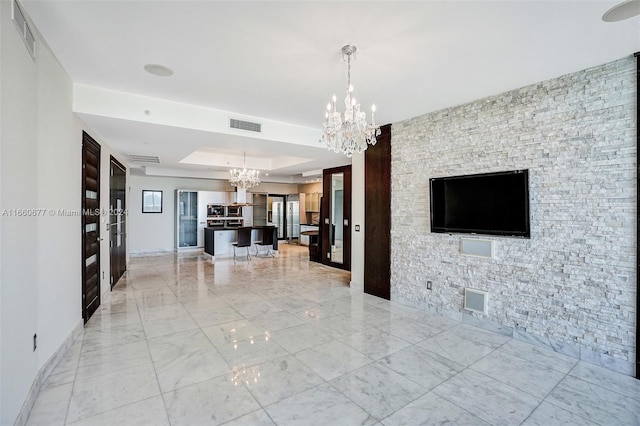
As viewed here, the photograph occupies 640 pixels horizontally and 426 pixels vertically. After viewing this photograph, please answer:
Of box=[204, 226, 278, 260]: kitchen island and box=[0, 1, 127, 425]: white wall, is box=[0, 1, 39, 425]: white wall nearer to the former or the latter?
box=[0, 1, 127, 425]: white wall

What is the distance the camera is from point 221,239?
29.0 feet

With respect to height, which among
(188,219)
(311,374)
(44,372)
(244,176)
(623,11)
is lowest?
(311,374)

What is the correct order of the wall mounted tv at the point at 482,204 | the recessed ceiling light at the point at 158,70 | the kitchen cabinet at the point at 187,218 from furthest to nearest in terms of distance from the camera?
the kitchen cabinet at the point at 187,218
the wall mounted tv at the point at 482,204
the recessed ceiling light at the point at 158,70

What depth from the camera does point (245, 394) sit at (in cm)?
238

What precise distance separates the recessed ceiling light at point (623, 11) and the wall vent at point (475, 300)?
2815 millimetres

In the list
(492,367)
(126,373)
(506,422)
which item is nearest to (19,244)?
(126,373)

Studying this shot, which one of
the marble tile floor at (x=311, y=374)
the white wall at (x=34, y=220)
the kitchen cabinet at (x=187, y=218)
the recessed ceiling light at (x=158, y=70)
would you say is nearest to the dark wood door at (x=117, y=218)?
the marble tile floor at (x=311, y=374)

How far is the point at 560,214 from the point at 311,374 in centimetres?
294

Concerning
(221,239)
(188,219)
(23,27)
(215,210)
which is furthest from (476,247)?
(188,219)

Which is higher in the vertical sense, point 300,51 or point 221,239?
point 300,51

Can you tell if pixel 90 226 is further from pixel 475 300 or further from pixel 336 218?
pixel 475 300

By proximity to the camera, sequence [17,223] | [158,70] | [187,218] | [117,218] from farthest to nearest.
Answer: [187,218], [117,218], [158,70], [17,223]

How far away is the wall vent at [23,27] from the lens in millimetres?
1930

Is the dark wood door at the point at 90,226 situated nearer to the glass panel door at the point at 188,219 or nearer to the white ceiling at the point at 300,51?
the white ceiling at the point at 300,51
